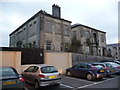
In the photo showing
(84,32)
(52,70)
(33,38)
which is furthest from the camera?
(84,32)

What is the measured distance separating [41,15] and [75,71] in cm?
1191

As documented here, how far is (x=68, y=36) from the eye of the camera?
74.0ft

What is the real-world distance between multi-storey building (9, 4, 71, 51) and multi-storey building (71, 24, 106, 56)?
4351 millimetres

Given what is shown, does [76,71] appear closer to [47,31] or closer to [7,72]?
[7,72]

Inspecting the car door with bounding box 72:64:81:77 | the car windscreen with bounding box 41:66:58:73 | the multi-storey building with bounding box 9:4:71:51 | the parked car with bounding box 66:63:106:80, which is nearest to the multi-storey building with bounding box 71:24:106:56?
the multi-storey building with bounding box 9:4:71:51

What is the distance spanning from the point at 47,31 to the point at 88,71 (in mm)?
11689

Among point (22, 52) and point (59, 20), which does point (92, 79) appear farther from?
point (59, 20)

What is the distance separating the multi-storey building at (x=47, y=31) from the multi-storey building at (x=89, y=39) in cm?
435

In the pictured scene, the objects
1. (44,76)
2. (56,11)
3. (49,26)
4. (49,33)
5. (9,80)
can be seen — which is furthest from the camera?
(56,11)

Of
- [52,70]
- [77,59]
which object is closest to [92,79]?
[52,70]

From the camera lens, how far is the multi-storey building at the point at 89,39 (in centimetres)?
2603

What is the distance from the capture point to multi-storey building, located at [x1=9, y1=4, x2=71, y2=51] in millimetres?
18781

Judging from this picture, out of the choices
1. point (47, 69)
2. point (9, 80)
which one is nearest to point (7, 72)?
point (9, 80)

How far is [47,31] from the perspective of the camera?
19375 mm
